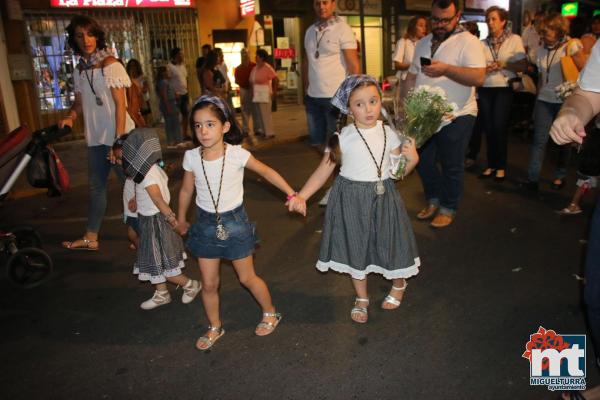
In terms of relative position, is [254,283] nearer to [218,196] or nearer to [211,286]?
[211,286]

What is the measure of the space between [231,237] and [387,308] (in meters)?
1.36

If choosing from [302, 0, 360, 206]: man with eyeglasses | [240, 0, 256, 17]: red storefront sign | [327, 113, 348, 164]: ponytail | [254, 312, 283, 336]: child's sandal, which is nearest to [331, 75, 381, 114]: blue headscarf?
[327, 113, 348, 164]: ponytail

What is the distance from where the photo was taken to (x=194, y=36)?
14.2 meters

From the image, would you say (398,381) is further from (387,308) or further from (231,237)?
(231,237)

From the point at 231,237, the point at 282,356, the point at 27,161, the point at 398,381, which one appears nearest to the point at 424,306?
the point at 398,381

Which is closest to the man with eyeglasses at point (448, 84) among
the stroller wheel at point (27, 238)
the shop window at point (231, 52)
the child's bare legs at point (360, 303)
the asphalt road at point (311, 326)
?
the asphalt road at point (311, 326)

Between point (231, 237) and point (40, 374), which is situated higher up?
point (231, 237)

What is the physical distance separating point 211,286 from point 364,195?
1.19 metres

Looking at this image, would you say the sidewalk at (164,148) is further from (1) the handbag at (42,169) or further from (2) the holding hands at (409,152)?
(2) the holding hands at (409,152)

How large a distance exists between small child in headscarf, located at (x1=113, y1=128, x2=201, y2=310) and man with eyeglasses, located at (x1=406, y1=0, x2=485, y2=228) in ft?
8.23

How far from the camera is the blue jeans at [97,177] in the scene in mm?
5057

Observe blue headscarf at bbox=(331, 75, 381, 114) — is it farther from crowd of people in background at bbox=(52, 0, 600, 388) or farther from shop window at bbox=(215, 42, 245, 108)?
shop window at bbox=(215, 42, 245, 108)

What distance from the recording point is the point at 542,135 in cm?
620

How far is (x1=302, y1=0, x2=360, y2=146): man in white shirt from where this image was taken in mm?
5781
